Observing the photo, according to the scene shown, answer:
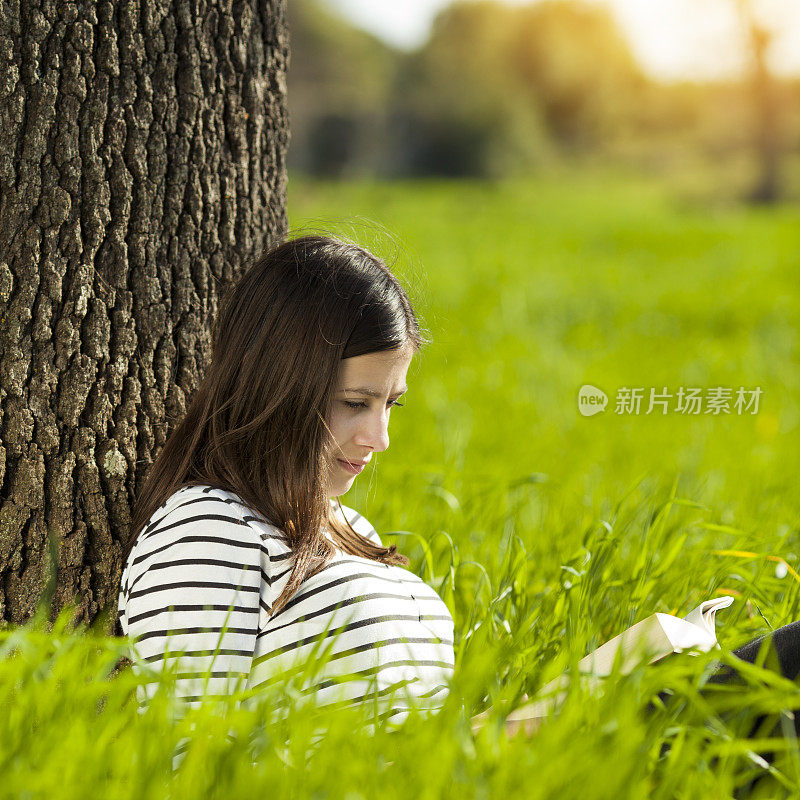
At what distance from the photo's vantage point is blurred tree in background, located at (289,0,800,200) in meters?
29.5

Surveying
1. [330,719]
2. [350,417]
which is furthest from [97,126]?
[330,719]

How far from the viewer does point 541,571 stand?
7.23ft

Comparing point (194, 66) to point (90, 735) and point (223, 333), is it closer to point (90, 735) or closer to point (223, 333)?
point (223, 333)

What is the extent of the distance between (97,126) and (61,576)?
84 centimetres

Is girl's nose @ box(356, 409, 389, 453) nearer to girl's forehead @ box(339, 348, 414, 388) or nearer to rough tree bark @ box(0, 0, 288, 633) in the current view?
girl's forehead @ box(339, 348, 414, 388)

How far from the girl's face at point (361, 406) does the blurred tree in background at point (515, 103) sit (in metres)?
23.3

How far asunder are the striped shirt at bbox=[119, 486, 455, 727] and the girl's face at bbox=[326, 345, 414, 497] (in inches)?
7.0

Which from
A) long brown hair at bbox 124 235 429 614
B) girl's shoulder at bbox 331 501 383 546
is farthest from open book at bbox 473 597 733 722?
girl's shoulder at bbox 331 501 383 546

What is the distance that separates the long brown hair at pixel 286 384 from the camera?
4.85 feet

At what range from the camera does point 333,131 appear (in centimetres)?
2905

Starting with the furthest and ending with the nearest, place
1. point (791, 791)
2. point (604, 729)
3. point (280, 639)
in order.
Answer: point (280, 639)
point (791, 791)
point (604, 729)

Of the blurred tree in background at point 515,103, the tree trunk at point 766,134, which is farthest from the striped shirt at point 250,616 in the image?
the tree trunk at point 766,134

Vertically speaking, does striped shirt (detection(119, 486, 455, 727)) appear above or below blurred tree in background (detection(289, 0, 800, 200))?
below

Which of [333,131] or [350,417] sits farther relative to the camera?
[333,131]
